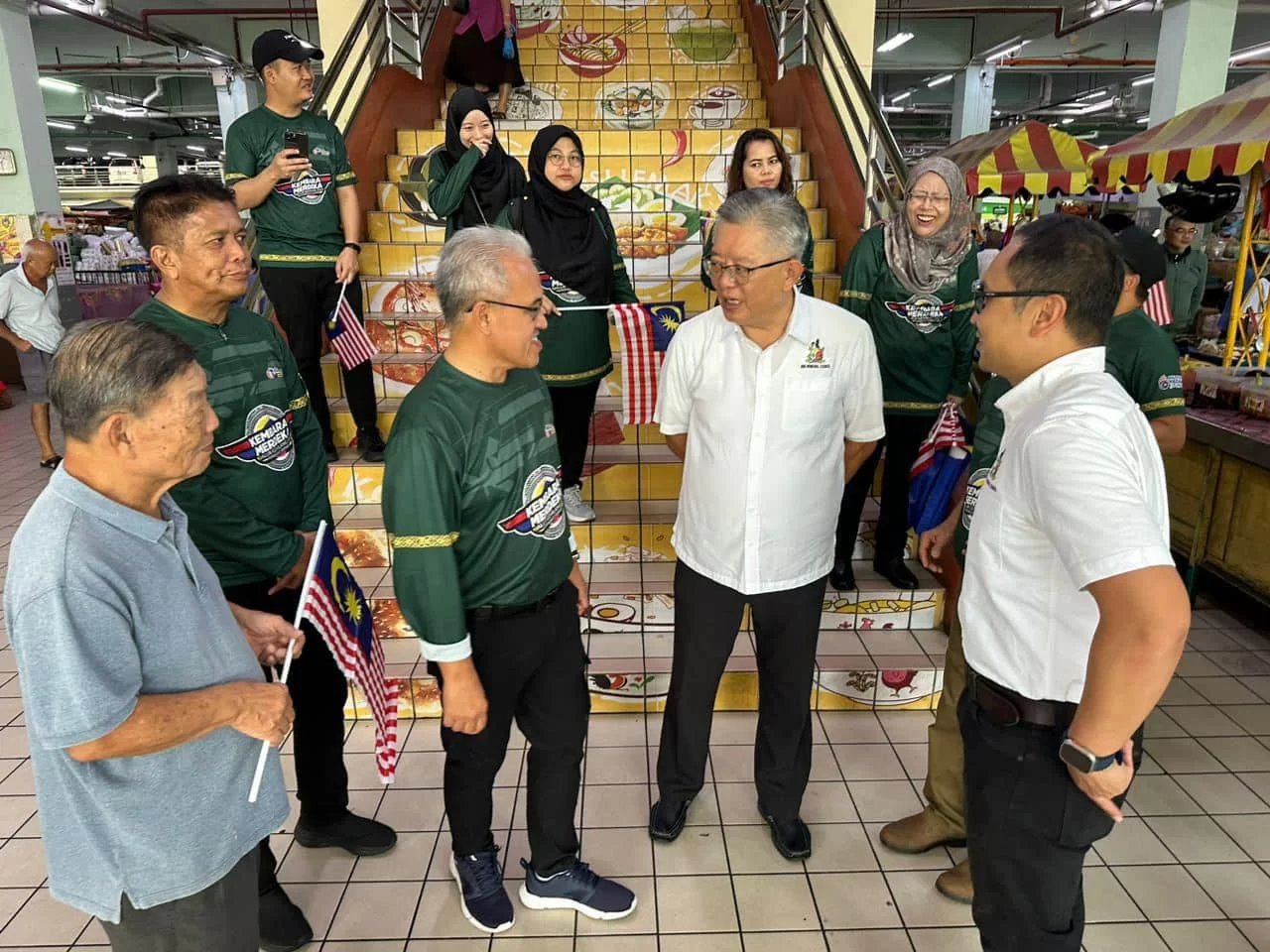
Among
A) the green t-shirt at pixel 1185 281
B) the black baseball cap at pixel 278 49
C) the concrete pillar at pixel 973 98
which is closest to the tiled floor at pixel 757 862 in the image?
the black baseball cap at pixel 278 49

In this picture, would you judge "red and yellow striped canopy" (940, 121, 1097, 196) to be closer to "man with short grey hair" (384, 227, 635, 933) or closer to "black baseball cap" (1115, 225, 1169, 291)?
"black baseball cap" (1115, 225, 1169, 291)

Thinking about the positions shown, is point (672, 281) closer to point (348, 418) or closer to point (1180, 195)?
point (348, 418)

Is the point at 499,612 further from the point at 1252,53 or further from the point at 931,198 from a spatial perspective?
the point at 1252,53

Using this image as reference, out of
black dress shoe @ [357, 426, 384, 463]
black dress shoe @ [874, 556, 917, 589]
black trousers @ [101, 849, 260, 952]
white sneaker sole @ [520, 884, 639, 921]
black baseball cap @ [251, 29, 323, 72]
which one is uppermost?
black baseball cap @ [251, 29, 323, 72]

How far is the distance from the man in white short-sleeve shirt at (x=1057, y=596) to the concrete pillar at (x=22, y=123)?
30.7 ft

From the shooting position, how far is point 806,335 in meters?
2.11

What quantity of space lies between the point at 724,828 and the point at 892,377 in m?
1.69

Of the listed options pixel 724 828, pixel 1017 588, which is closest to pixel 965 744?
pixel 1017 588

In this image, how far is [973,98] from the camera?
43.5 ft

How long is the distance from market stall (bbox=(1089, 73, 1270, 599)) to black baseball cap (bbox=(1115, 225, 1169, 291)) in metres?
1.81

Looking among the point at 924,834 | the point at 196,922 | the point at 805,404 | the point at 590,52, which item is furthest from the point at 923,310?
the point at 590,52

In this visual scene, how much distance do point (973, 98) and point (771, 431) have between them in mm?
13641

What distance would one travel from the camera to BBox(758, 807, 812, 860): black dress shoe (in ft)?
7.98

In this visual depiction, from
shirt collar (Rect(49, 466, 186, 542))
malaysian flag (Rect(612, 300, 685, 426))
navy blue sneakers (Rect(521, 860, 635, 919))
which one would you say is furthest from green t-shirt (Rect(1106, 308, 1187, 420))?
shirt collar (Rect(49, 466, 186, 542))
